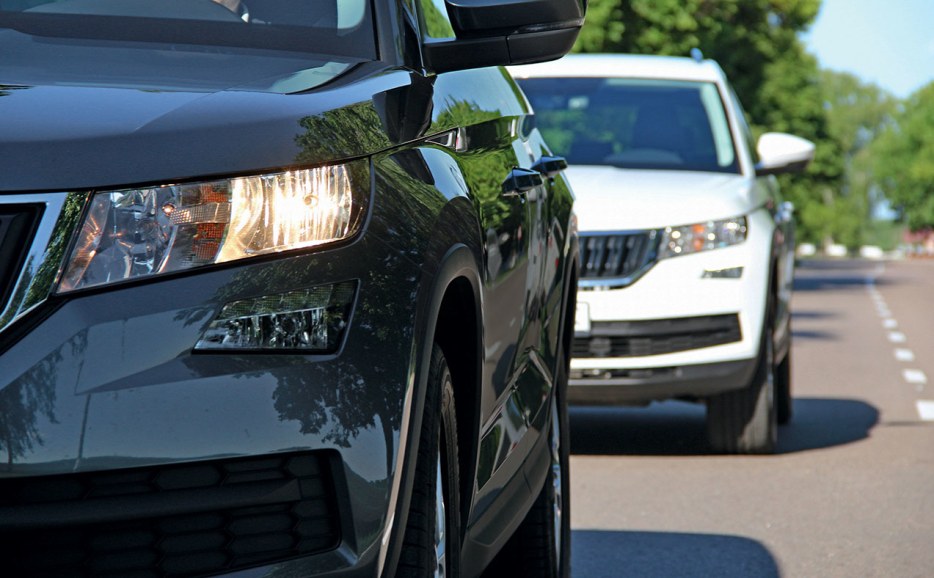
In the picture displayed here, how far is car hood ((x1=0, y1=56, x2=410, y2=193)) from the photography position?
8.34 ft

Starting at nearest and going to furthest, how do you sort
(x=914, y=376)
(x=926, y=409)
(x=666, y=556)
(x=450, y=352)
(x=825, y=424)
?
(x=450, y=352)
(x=666, y=556)
(x=825, y=424)
(x=926, y=409)
(x=914, y=376)

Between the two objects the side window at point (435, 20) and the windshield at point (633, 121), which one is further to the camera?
the windshield at point (633, 121)

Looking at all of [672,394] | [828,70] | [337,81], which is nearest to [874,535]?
[672,394]

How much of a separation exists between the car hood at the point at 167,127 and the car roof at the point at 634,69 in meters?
7.30

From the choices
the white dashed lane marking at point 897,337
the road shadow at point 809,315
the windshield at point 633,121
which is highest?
the windshield at point 633,121

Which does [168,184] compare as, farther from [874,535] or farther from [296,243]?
[874,535]

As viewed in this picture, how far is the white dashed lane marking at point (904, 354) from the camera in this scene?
1585 centimetres

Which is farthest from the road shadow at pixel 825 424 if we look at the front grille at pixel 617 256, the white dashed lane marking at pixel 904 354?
the white dashed lane marking at pixel 904 354

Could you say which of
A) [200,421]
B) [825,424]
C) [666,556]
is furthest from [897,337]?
[200,421]

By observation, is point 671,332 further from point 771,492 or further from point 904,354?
point 904,354

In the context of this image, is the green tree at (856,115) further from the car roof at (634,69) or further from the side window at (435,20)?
the side window at (435,20)

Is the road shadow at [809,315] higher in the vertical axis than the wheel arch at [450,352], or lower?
lower

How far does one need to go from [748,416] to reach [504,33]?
17.8 ft

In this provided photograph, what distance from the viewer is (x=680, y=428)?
10.0 metres
